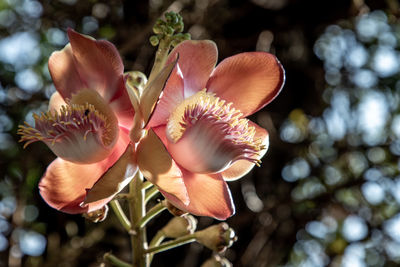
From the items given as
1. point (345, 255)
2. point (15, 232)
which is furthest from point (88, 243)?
point (345, 255)

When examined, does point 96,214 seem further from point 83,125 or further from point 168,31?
point 168,31

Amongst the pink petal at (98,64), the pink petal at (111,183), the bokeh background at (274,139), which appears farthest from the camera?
the bokeh background at (274,139)

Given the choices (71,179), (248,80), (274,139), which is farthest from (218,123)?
(274,139)

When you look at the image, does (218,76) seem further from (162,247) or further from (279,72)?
(162,247)

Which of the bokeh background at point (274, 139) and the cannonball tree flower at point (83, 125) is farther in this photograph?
the bokeh background at point (274, 139)

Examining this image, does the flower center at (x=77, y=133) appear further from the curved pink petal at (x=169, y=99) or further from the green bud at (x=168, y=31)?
the green bud at (x=168, y=31)

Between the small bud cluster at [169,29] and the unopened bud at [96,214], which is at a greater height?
the small bud cluster at [169,29]

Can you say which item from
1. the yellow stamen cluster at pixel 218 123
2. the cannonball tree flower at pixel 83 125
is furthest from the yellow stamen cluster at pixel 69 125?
the yellow stamen cluster at pixel 218 123
